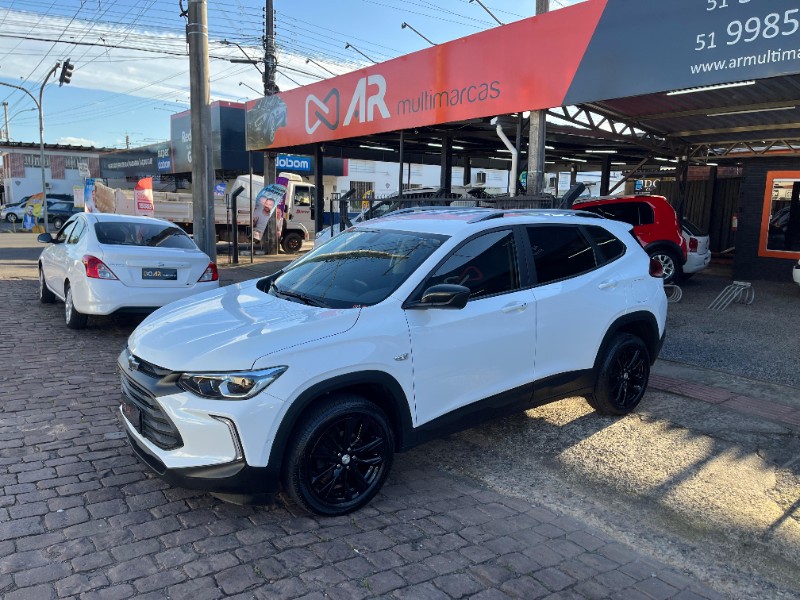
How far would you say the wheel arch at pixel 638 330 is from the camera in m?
4.95

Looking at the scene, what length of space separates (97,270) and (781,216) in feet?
45.9

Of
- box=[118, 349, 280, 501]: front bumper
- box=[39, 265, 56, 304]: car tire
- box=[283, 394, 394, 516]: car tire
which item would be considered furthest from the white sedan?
box=[283, 394, 394, 516]: car tire

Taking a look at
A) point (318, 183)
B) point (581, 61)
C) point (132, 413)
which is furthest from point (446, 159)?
point (132, 413)

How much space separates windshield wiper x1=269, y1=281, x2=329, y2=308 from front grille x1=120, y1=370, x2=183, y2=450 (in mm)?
1125

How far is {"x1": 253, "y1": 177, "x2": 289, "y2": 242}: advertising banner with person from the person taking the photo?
60.3ft

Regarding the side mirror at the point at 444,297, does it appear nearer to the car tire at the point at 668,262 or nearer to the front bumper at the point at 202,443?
the front bumper at the point at 202,443

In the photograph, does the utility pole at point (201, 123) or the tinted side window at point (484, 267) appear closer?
the tinted side window at point (484, 267)

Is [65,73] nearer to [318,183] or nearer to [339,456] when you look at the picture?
[318,183]

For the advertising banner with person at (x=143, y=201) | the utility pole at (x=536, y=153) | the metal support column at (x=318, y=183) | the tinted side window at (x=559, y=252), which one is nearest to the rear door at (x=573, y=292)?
the tinted side window at (x=559, y=252)

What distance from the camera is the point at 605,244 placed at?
511cm

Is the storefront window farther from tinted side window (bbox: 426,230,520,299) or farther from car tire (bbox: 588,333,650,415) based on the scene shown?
tinted side window (bbox: 426,230,520,299)

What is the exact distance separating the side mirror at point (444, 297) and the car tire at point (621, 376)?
1919 mm

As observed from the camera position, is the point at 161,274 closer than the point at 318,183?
Yes

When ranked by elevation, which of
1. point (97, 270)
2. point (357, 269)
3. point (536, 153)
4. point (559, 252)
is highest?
point (536, 153)
